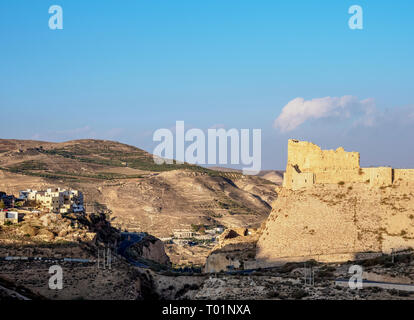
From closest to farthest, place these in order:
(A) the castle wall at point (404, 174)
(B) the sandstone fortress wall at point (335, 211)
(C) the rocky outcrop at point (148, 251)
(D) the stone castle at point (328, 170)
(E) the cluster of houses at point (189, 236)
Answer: (B) the sandstone fortress wall at point (335, 211) → (A) the castle wall at point (404, 174) → (D) the stone castle at point (328, 170) → (C) the rocky outcrop at point (148, 251) → (E) the cluster of houses at point (189, 236)

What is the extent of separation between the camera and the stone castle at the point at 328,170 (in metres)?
52.2

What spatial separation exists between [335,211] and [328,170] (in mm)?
3674

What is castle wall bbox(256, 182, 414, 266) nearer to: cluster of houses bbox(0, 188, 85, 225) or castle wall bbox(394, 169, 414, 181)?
castle wall bbox(394, 169, 414, 181)

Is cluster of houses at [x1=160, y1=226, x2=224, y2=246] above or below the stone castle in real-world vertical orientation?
below

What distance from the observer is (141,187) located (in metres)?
145

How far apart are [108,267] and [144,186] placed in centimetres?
9648

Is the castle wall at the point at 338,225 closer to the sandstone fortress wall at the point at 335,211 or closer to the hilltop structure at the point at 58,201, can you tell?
the sandstone fortress wall at the point at 335,211

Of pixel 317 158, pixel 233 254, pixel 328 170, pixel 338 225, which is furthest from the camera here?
pixel 233 254

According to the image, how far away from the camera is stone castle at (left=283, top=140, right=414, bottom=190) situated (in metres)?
52.2

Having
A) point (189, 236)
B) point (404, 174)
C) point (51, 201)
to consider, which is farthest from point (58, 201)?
point (189, 236)

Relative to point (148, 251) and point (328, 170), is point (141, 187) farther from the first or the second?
point (328, 170)

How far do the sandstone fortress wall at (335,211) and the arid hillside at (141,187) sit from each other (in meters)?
64.0

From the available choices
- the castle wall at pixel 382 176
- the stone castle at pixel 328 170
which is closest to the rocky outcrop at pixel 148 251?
the stone castle at pixel 328 170

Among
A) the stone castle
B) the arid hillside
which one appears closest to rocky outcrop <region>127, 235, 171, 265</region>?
the stone castle
